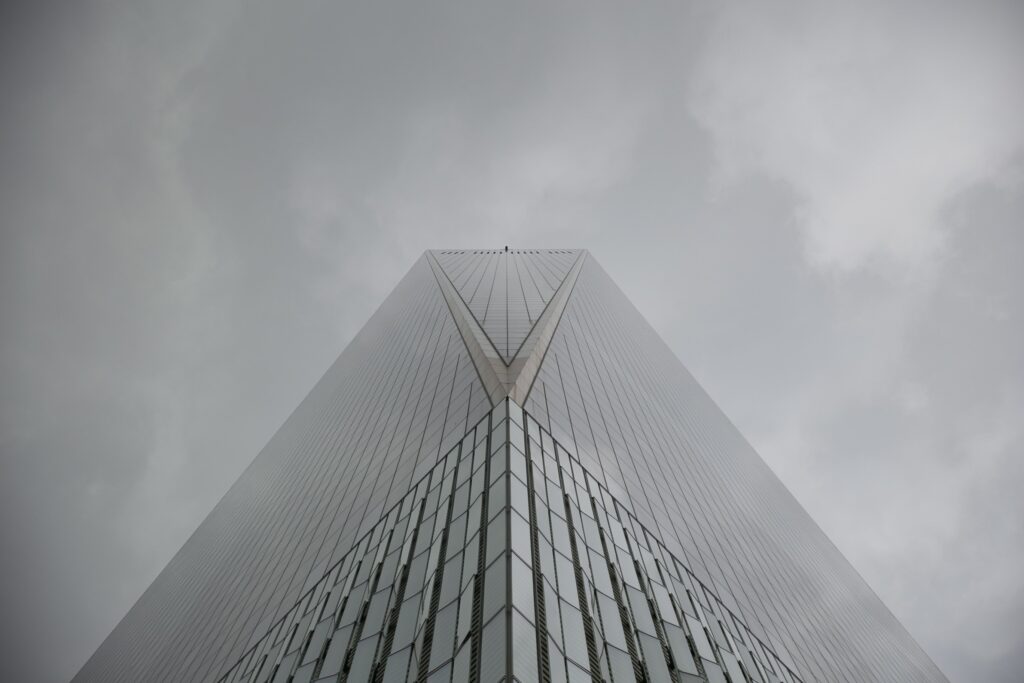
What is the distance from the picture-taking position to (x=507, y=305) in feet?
154

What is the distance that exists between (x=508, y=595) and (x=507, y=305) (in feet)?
118

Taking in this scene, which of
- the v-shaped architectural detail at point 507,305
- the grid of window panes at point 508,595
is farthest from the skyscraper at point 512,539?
the v-shaped architectural detail at point 507,305

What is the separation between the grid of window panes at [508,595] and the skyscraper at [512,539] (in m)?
0.08

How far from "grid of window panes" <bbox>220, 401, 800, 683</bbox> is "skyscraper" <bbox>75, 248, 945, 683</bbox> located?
80mm

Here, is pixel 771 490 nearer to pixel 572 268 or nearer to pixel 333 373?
pixel 572 268

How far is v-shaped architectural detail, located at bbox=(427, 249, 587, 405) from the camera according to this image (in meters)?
26.0

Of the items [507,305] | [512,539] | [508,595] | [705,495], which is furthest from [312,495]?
[508,595]

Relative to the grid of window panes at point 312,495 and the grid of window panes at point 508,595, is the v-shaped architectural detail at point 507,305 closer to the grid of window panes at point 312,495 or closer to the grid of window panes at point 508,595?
the grid of window panes at point 312,495

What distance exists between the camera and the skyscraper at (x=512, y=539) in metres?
13.5

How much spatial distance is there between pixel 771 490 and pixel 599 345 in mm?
28177

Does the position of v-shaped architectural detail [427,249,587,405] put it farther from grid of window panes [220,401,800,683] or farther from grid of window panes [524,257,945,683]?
grid of window panes [220,401,800,683]

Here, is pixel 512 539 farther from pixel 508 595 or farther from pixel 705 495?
pixel 705 495

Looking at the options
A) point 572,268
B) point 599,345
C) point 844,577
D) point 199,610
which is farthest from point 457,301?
point 844,577

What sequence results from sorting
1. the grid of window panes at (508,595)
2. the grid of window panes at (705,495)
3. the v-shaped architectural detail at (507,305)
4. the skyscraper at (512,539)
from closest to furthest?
the grid of window panes at (508,595) < the skyscraper at (512,539) < the v-shaped architectural detail at (507,305) < the grid of window panes at (705,495)
